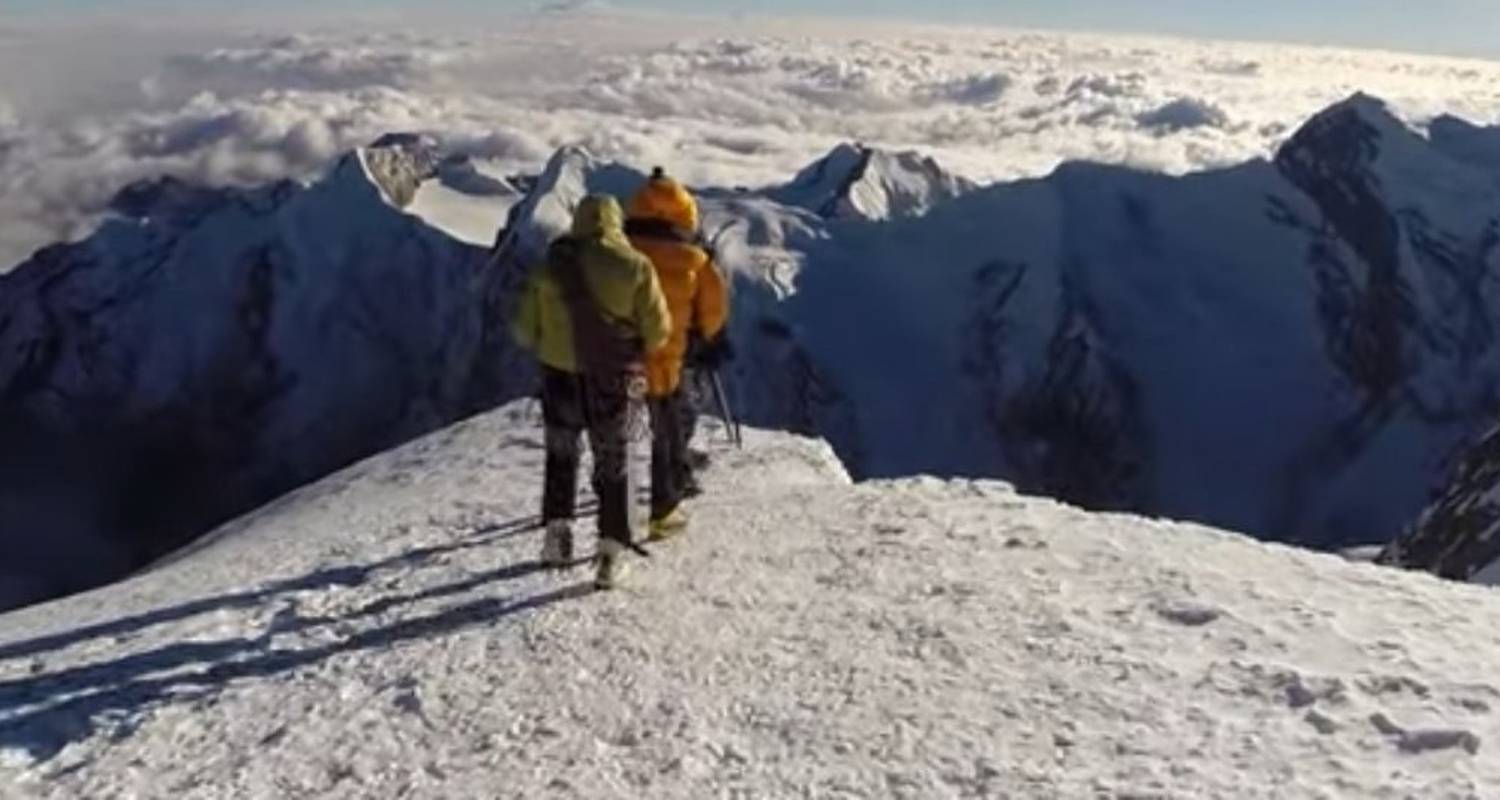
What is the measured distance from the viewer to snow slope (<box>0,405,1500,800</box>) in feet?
30.3

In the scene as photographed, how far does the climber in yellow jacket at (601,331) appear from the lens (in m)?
12.9

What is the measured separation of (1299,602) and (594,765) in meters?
4.96

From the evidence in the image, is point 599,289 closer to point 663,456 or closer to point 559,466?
point 559,466

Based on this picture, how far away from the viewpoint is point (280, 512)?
22344mm

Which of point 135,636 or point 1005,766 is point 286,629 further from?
point 1005,766

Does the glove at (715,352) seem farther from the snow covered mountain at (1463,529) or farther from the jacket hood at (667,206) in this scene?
the snow covered mountain at (1463,529)

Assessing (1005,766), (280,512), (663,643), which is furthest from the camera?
(280,512)

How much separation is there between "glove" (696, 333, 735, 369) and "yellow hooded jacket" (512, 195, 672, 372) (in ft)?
5.72

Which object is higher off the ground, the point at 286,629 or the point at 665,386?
the point at 665,386

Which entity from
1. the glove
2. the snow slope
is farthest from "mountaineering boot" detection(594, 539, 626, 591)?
the glove

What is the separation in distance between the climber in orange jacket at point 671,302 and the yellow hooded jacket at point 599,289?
807mm

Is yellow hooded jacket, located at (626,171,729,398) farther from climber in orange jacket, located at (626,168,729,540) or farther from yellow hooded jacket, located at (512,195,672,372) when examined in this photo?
yellow hooded jacket, located at (512,195,672,372)

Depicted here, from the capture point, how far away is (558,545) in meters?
13.8

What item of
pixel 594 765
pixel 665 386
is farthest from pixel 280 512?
pixel 594 765
